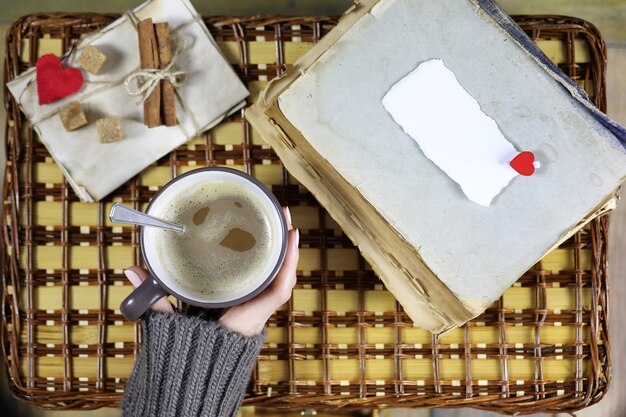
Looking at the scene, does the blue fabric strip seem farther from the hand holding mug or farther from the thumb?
the thumb

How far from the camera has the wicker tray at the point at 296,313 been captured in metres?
0.78

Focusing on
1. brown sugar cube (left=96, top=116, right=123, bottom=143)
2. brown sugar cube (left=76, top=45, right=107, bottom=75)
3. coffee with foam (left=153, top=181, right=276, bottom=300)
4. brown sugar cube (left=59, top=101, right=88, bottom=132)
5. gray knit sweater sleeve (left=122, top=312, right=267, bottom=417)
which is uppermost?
brown sugar cube (left=76, top=45, right=107, bottom=75)

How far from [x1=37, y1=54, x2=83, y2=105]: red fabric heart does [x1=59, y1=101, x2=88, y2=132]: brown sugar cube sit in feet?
0.08

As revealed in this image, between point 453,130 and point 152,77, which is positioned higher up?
point 152,77

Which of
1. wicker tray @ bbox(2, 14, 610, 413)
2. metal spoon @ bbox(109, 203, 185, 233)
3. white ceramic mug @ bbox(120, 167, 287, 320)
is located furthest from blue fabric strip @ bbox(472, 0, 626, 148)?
metal spoon @ bbox(109, 203, 185, 233)

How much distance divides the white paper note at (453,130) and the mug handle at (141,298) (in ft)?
1.05

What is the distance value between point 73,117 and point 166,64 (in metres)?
0.14

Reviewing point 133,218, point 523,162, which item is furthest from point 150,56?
point 523,162

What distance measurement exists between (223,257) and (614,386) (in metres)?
0.84

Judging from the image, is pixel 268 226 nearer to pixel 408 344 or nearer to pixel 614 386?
pixel 408 344

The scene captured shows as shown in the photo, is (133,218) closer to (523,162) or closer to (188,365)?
(188,365)

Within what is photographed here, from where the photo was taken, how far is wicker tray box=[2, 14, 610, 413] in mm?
780

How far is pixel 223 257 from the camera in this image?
2.23 ft

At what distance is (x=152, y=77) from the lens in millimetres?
740
